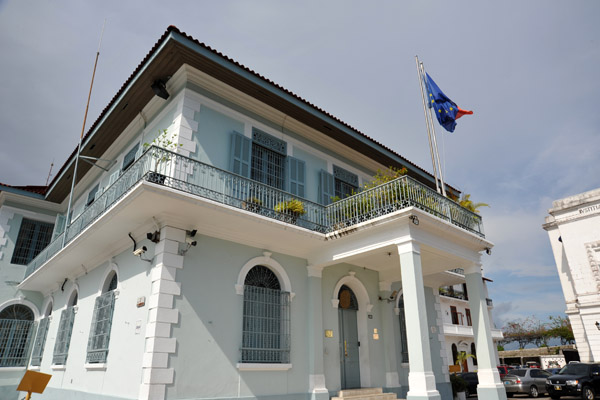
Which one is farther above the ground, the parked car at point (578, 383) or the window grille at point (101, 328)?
the window grille at point (101, 328)

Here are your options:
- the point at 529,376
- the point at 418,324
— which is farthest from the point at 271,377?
the point at 529,376

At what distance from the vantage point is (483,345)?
33.0ft

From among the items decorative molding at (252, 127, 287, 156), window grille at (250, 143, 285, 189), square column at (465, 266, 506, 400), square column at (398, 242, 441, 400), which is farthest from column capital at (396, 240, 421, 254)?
decorative molding at (252, 127, 287, 156)

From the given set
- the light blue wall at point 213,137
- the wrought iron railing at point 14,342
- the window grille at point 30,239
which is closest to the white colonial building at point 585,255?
the light blue wall at point 213,137

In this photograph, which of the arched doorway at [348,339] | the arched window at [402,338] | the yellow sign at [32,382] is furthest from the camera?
the arched window at [402,338]

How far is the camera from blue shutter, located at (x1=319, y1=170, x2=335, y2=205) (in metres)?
11.7

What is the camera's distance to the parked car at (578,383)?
1423 cm

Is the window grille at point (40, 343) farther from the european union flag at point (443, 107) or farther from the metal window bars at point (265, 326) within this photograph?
the european union flag at point (443, 107)

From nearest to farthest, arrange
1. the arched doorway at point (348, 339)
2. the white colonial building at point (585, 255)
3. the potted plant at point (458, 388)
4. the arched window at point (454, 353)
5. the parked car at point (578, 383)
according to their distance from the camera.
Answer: the arched doorway at point (348, 339), the potted plant at point (458, 388), the parked car at point (578, 383), the white colonial building at point (585, 255), the arched window at point (454, 353)

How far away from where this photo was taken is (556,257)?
30094 mm

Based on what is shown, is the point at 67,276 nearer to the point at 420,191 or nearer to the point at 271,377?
the point at 271,377

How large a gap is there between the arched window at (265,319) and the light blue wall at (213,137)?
288cm

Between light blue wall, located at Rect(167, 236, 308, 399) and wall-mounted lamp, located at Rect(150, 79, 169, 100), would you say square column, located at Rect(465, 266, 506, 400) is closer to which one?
light blue wall, located at Rect(167, 236, 308, 399)

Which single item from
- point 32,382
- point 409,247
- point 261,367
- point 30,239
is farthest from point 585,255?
point 30,239
